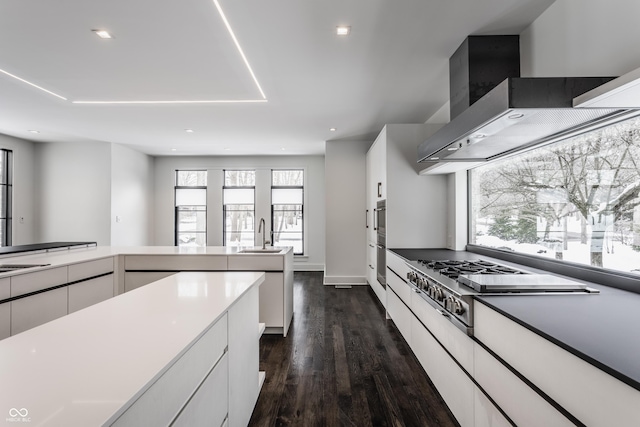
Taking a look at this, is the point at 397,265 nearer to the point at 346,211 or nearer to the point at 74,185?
the point at 346,211

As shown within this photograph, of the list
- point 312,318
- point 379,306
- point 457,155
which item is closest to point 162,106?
point 312,318

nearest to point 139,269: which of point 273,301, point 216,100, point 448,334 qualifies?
point 273,301

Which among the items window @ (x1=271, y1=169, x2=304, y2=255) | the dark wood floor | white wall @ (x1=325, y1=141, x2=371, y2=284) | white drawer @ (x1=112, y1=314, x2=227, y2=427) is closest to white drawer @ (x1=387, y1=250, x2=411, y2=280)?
the dark wood floor

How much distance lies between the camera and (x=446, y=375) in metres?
1.93

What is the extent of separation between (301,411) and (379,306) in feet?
8.17

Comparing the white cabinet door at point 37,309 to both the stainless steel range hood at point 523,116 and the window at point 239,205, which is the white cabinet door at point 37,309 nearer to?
the stainless steel range hood at point 523,116

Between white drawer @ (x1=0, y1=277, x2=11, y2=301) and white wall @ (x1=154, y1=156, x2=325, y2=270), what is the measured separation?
16.9 ft

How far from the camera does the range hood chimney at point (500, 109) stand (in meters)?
Answer: 1.36

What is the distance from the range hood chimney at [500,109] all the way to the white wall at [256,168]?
4.35m

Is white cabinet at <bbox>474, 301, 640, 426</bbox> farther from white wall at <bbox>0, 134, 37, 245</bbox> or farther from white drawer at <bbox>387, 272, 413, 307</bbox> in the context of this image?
white wall at <bbox>0, 134, 37, 245</bbox>

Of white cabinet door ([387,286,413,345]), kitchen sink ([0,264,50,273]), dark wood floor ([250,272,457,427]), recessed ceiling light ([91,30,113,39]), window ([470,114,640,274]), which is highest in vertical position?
recessed ceiling light ([91,30,113,39])

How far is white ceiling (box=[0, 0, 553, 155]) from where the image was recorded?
6.77 ft

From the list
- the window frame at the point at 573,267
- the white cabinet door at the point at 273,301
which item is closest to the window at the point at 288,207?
the white cabinet door at the point at 273,301

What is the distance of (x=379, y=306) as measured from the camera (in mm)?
4320
